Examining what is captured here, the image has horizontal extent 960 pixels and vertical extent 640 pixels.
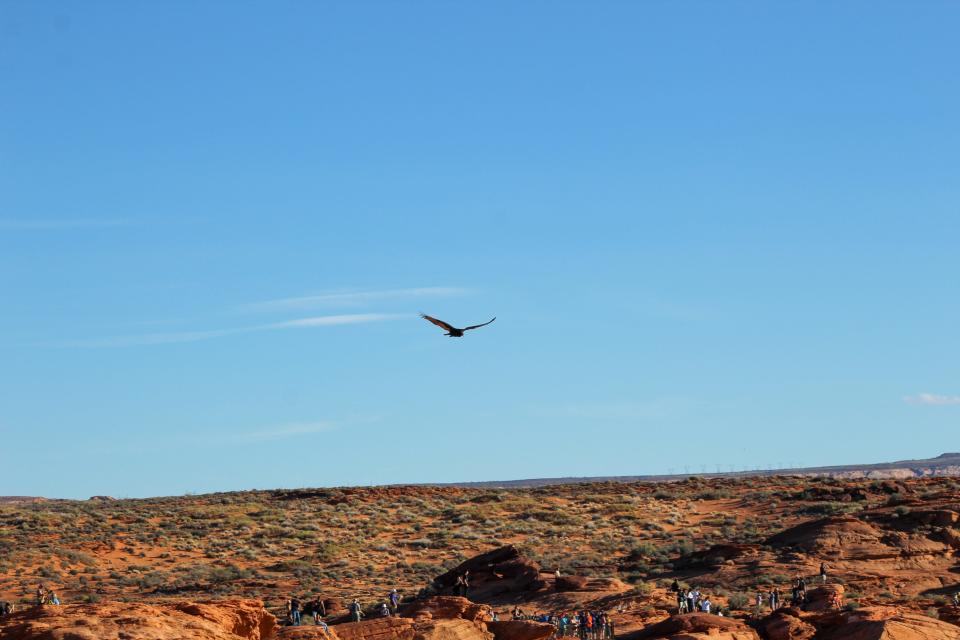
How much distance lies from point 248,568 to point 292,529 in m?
9.54

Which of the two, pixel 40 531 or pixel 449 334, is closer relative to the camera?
pixel 449 334

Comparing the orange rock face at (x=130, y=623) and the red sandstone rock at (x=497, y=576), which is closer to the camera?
the orange rock face at (x=130, y=623)

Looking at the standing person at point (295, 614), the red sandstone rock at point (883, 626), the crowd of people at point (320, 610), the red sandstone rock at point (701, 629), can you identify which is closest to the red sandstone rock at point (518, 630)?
the red sandstone rock at point (701, 629)

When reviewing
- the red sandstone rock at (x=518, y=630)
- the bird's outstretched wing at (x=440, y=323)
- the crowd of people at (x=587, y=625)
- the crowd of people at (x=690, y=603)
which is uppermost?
the bird's outstretched wing at (x=440, y=323)

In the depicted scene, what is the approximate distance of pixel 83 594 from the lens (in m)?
43.9

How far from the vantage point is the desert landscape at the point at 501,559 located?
2475 centimetres

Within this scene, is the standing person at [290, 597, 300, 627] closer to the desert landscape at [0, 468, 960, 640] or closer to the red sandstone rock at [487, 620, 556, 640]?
the desert landscape at [0, 468, 960, 640]

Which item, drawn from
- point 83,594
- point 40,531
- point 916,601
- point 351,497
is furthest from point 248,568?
point 916,601

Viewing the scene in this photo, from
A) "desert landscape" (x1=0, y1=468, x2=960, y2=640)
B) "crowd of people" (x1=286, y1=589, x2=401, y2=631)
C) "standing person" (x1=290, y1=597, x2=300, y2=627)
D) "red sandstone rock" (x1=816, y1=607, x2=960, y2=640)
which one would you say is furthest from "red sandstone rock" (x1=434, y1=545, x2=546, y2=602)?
"red sandstone rock" (x1=816, y1=607, x2=960, y2=640)

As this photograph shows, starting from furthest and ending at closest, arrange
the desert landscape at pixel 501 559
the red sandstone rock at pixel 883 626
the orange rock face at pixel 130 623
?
1. the red sandstone rock at pixel 883 626
2. the desert landscape at pixel 501 559
3. the orange rock face at pixel 130 623

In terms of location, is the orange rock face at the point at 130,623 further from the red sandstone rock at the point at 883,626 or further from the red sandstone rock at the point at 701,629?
the red sandstone rock at the point at 883,626

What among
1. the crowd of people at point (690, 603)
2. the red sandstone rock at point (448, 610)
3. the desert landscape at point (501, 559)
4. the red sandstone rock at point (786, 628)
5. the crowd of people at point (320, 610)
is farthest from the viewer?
the crowd of people at point (320, 610)

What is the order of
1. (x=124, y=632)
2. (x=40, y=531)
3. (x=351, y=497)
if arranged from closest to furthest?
(x=124, y=632), (x=40, y=531), (x=351, y=497)

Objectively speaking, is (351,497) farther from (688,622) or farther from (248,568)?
(688,622)
